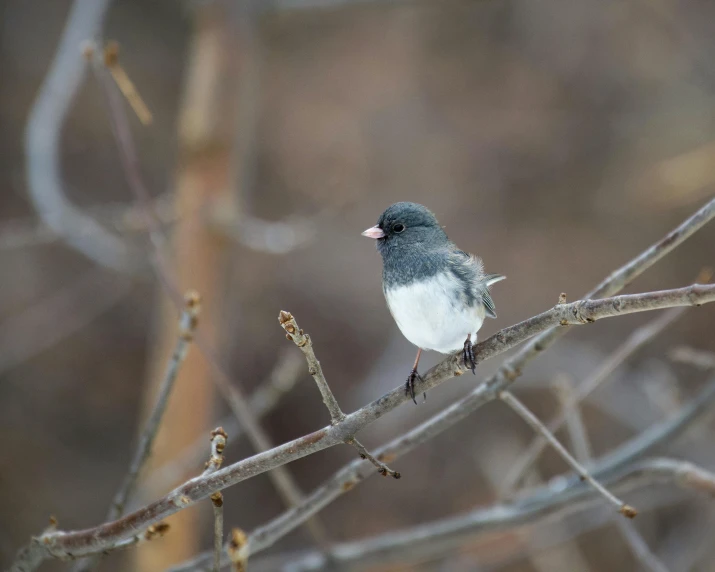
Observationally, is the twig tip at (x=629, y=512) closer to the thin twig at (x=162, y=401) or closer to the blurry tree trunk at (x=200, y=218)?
the thin twig at (x=162, y=401)

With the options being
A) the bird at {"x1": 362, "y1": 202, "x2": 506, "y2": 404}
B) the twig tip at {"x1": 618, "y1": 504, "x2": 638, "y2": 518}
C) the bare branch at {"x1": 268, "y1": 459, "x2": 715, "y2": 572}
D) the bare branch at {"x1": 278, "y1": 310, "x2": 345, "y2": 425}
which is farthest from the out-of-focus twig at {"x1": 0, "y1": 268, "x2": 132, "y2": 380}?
the twig tip at {"x1": 618, "y1": 504, "x2": 638, "y2": 518}

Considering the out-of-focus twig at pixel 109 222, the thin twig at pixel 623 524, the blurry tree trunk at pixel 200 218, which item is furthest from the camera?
the blurry tree trunk at pixel 200 218

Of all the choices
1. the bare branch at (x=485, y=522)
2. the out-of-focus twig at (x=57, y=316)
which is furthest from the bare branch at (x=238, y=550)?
the out-of-focus twig at (x=57, y=316)

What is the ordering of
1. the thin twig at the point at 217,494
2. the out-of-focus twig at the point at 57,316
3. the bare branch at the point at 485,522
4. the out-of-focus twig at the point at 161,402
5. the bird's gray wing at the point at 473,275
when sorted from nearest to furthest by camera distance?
the thin twig at the point at 217,494 → the out-of-focus twig at the point at 161,402 → the bird's gray wing at the point at 473,275 → the bare branch at the point at 485,522 → the out-of-focus twig at the point at 57,316

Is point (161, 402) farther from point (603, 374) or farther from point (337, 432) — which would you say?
point (603, 374)

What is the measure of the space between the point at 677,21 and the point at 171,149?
2.98 meters

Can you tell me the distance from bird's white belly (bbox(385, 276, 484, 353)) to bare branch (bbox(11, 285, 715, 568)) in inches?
6.6

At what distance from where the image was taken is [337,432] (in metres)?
0.84

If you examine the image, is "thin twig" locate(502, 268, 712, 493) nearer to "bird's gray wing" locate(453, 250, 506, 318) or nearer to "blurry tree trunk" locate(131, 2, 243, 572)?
"bird's gray wing" locate(453, 250, 506, 318)

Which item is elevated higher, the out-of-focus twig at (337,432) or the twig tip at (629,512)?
the out-of-focus twig at (337,432)

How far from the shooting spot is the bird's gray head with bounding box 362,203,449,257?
116cm

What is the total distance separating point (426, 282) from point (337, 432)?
1.22 feet

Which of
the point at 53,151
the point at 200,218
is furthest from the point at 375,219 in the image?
the point at 53,151

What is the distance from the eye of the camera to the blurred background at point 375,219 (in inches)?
132
